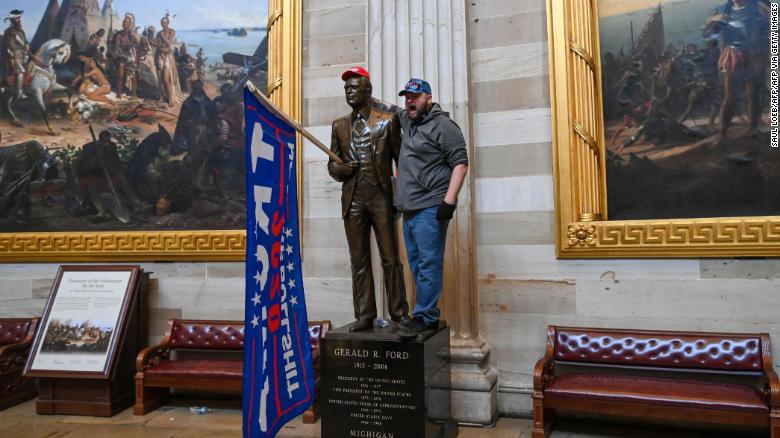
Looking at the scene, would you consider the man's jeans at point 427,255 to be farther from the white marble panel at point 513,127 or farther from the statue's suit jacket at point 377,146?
the white marble panel at point 513,127

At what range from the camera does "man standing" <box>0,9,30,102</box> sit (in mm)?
6387

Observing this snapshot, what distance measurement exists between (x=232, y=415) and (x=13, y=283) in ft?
10.7

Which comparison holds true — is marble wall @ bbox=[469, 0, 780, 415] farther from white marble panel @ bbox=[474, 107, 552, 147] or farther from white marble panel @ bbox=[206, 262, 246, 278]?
white marble panel @ bbox=[206, 262, 246, 278]

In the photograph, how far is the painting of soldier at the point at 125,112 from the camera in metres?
5.87

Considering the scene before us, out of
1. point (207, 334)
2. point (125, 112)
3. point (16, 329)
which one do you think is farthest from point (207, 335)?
point (125, 112)

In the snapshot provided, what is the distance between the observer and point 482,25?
16.8 feet

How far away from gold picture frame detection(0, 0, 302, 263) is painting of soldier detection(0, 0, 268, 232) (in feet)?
0.50

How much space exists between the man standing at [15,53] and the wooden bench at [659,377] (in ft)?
21.6

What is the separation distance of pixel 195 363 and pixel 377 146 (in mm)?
2801

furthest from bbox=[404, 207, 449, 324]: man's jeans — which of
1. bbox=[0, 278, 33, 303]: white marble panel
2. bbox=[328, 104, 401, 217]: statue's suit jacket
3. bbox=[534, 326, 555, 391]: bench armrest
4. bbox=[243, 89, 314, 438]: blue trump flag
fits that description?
bbox=[0, 278, 33, 303]: white marble panel

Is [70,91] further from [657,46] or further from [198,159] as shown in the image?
[657,46]

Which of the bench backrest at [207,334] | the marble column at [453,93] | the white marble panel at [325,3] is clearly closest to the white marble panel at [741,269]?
the marble column at [453,93]

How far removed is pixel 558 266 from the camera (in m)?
4.74

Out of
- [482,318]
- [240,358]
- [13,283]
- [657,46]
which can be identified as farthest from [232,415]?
[657,46]
